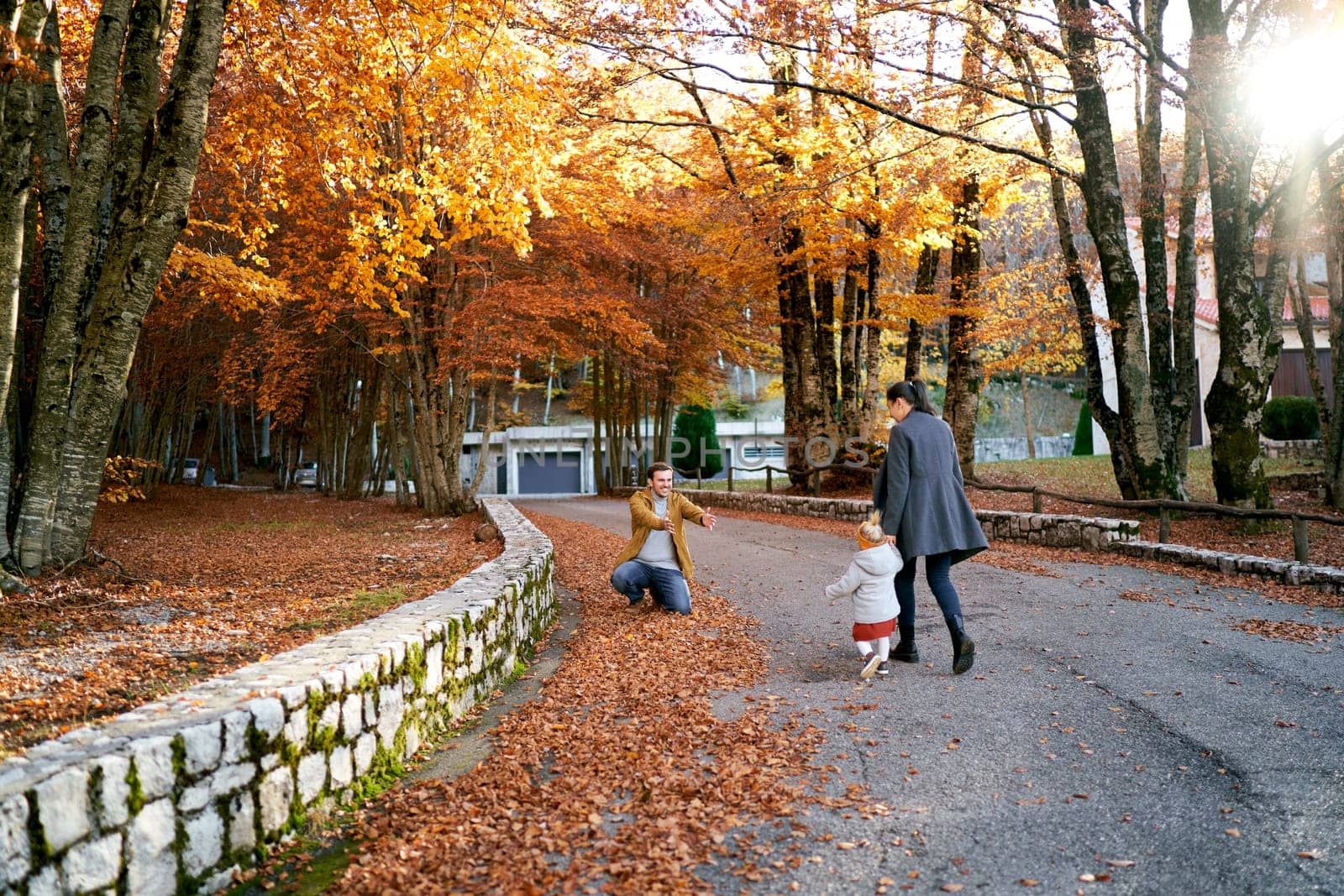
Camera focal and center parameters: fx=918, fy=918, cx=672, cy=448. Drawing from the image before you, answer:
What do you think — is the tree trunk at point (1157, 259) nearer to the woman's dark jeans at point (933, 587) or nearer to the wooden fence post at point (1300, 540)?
the wooden fence post at point (1300, 540)

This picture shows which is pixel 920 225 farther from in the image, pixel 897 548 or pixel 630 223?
pixel 897 548

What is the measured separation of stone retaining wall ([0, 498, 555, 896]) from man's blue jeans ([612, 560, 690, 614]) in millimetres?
2459

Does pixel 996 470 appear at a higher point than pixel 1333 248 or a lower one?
lower

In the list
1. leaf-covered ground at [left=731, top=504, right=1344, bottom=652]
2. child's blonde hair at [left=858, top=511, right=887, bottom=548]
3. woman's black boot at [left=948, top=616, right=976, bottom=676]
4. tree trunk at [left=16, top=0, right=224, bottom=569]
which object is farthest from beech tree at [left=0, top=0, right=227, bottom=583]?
leaf-covered ground at [left=731, top=504, right=1344, bottom=652]

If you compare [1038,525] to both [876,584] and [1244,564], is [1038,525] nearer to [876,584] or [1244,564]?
[1244,564]

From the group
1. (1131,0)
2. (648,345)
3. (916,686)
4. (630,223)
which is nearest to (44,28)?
(916,686)

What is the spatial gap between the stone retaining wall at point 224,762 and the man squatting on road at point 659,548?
8.01 feet

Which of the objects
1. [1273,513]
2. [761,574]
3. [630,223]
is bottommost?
[761,574]

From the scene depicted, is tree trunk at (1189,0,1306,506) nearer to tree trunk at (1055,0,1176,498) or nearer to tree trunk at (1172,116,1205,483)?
tree trunk at (1055,0,1176,498)

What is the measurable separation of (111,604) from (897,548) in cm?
565

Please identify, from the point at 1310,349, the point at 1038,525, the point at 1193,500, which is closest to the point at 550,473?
the point at 1193,500

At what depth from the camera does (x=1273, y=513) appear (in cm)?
963

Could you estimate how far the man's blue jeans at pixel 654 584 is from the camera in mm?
7574

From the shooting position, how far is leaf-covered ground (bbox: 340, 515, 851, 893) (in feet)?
10.2
